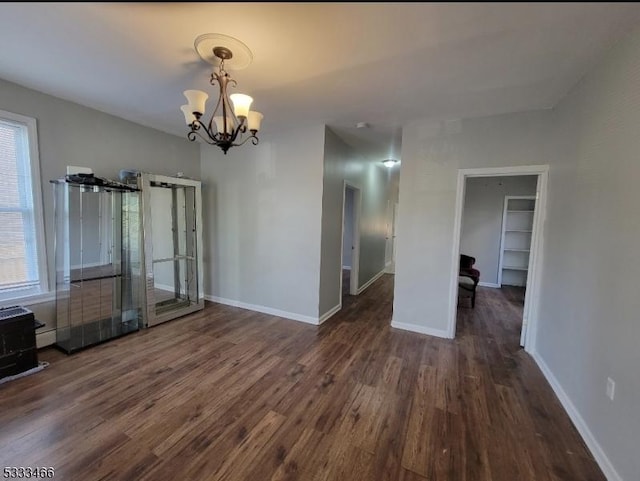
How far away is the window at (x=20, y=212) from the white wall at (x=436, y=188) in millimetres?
4042

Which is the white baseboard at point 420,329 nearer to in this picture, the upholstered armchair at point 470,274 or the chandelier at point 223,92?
the upholstered armchair at point 470,274

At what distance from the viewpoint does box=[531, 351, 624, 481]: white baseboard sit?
5.09 ft

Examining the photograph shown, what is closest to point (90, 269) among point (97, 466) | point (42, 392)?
point (42, 392)

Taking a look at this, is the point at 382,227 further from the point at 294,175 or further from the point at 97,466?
the point at 97,466

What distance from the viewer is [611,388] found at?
5.33 feet

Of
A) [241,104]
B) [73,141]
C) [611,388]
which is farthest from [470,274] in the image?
[73,141]

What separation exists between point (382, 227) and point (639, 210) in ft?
17.0

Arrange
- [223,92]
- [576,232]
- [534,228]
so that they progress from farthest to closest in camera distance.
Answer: [534,228] < [576,232] < [223,92]

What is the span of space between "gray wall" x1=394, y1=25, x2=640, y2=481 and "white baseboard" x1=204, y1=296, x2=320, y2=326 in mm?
1187

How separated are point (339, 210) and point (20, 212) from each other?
11.8ft

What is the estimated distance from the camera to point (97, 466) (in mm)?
1545

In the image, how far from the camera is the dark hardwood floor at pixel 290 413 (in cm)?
158

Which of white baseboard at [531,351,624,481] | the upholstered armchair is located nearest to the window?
white baseboard at [531,351,624,481]

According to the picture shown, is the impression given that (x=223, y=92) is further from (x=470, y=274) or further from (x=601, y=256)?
(x=470, y=274)
